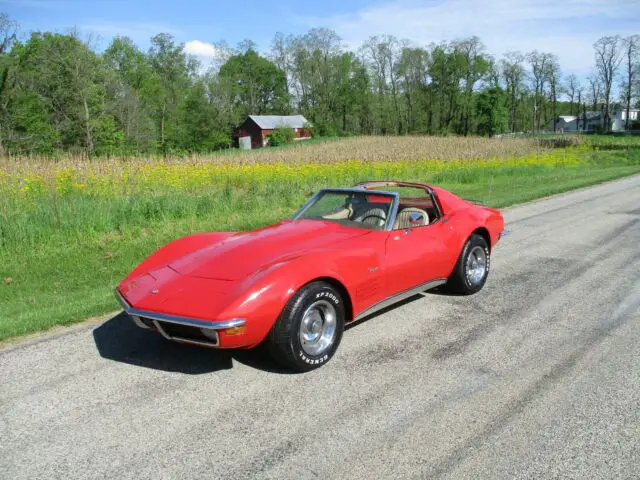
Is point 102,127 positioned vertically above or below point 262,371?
above

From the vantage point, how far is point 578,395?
12.3 ft

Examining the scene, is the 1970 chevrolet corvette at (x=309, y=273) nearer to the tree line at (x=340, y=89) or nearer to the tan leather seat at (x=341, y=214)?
the tan leather seat at (x=341, y=214)

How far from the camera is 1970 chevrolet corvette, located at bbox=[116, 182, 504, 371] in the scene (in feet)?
12.6

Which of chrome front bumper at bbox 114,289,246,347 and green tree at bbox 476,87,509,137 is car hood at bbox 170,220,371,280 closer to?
chrome front bumper at bbox 114,289,246,347

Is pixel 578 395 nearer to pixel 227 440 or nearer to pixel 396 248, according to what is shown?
pixel 396 248

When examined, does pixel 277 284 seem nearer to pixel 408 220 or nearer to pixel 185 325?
pixel 185 325

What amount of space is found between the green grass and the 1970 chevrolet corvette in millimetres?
1913

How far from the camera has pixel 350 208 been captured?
18.9ft

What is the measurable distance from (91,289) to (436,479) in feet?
17.5

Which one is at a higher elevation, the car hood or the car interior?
the car interior

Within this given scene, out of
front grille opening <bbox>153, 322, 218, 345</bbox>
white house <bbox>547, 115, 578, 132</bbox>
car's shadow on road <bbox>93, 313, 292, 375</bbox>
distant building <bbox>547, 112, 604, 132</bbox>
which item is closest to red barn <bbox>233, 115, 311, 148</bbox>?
distant building <bbox>547, 112, 604, 132</bbox>

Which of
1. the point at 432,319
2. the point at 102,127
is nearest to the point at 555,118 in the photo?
the point at 102,127

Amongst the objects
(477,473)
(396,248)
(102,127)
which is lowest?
(477,473)

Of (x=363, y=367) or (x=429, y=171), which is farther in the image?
(x=429, y=171)
